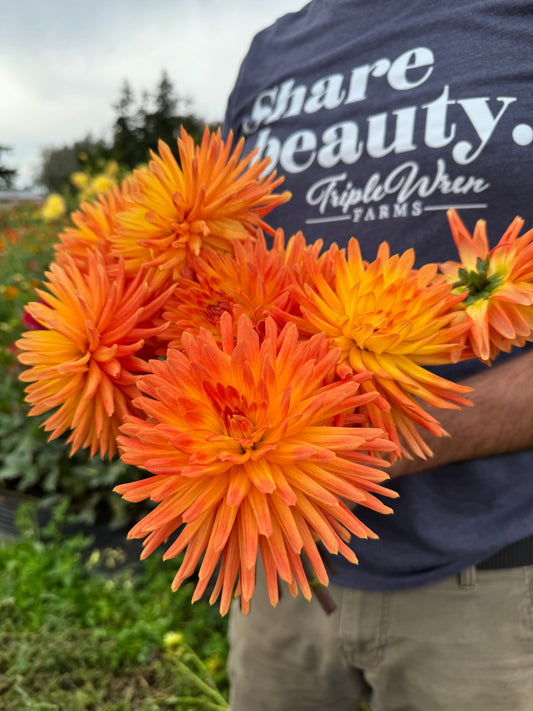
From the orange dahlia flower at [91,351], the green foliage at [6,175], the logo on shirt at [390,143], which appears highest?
the green foliage at [6,175]

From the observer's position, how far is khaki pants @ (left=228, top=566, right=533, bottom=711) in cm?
88

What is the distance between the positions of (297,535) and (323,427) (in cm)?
7

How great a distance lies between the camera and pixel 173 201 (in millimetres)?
469

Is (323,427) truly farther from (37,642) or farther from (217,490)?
(37,642)

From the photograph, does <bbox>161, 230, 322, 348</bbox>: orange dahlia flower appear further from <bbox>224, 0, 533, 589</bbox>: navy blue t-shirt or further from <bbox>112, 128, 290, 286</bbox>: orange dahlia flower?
<bbox>224, 0, 533, 589</bbox>: navy blue t-shirt

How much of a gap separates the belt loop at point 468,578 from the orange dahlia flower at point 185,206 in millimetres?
701

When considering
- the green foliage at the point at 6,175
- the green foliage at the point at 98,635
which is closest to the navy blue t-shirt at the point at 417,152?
the green foliage at the point at 98,635

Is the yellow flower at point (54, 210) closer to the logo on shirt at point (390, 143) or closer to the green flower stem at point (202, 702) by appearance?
the green flower stem at point (202, 702)

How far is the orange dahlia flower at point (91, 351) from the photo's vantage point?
0.44 metres

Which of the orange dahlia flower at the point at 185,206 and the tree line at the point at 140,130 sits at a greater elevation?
the tree line at the point at 140,130

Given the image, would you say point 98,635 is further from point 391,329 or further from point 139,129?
point 139,129

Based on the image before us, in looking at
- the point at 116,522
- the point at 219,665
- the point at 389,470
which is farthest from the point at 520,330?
the point at 116,522

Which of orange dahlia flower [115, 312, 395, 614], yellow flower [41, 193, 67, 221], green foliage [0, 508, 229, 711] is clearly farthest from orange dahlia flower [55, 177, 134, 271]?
yellow flower [41, 193, 67, 221]

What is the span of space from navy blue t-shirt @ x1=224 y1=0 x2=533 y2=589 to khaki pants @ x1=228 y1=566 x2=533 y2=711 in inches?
2.5
